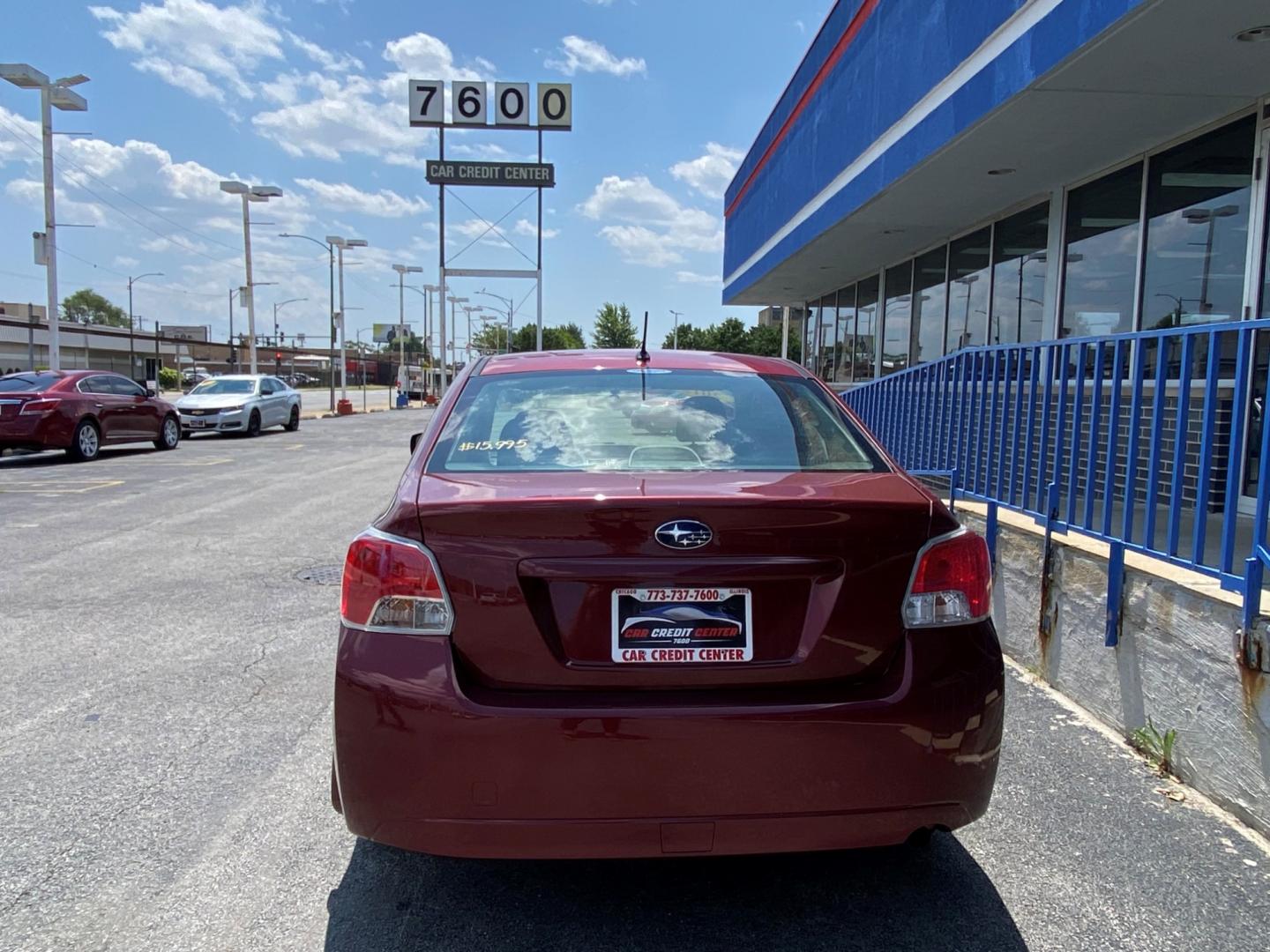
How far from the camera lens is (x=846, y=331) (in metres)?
18.0

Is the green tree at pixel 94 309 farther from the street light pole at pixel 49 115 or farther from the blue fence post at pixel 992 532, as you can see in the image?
the blue fence post at pixel 992 532

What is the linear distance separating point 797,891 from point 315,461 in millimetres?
14977

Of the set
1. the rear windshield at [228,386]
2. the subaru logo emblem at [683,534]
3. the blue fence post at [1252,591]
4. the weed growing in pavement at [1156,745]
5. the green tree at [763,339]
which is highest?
the green tree at [763,339]

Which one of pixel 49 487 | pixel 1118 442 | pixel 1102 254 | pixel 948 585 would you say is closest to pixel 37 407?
pixel 49 487

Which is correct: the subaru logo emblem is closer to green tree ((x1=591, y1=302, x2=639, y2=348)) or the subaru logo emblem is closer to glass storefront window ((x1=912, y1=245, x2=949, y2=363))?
glass storefront window ((x1=912, y1=245, x2=949, y2=363))

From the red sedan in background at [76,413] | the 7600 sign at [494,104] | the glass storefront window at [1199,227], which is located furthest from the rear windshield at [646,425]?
the 7600 sign at [494,104]

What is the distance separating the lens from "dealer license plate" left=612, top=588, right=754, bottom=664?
2.35 metres

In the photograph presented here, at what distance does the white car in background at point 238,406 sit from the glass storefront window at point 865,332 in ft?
48.1

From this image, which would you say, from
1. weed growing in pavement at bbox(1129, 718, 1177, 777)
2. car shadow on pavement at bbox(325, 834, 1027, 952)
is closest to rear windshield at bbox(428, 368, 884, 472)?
car shadow on pavement at bbox(325, 834, 1027, 952)

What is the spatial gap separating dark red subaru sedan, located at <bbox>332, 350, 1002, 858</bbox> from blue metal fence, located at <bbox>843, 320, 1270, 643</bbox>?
1.69 meters

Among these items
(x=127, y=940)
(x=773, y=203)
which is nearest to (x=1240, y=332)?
(x=127, y=940)

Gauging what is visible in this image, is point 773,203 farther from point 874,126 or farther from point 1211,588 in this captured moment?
point 1211,588

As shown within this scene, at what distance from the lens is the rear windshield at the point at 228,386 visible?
23531mm

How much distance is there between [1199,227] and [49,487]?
521 inches
